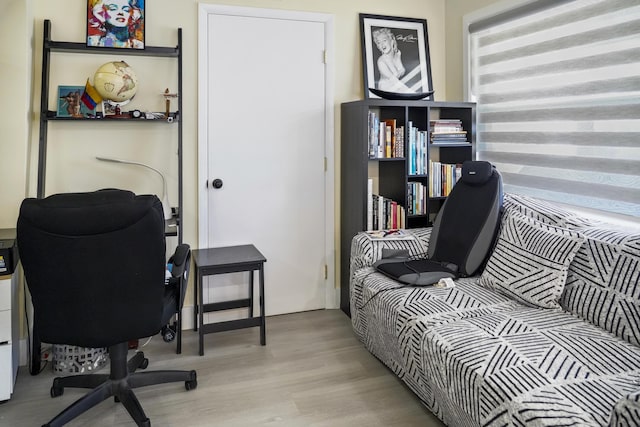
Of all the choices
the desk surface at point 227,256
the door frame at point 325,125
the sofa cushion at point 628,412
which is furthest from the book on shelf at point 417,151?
the sofa cushion at point 628,412

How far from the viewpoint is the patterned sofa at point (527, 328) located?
1.54m

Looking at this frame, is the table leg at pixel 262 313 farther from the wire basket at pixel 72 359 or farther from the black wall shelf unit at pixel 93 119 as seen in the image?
the wire basket at pixel 72 359

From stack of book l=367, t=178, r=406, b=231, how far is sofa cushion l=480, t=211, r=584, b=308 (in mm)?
861

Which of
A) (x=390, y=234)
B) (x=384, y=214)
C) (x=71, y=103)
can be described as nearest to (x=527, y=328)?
(x=390, y=234)

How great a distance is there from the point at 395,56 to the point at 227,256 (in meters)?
1.95

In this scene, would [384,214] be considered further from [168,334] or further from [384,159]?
[168,334]

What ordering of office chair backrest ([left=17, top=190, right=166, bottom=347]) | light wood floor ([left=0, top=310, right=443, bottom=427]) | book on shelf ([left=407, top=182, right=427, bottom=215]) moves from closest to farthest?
office chair backrest ([left=17, top=190, right=166, bottom=347])
light wood floor ([left=0, top=310, right=443, bottom=427])
book on shelf ([left=407, top=182, right=427, bottom=215])

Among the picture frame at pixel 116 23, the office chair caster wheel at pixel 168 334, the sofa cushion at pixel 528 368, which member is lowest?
the office chair caster wheel at pixel 168 334

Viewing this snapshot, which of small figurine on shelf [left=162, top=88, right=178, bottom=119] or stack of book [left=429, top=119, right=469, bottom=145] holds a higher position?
small figurine on shelf [left=162, top=88, right=178, bottom=119]

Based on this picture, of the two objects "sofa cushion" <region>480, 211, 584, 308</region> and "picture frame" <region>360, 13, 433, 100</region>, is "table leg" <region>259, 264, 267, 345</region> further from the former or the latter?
"picture frame" <region>360, 13, 433, 100</region>

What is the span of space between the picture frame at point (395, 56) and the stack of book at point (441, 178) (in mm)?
530

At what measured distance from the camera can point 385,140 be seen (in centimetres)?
326

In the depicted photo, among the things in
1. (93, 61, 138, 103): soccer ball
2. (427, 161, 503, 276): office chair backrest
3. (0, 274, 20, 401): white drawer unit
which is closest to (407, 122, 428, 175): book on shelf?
(427, 161, 503, 276): office chair backrest

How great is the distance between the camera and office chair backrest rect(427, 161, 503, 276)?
105 inches
